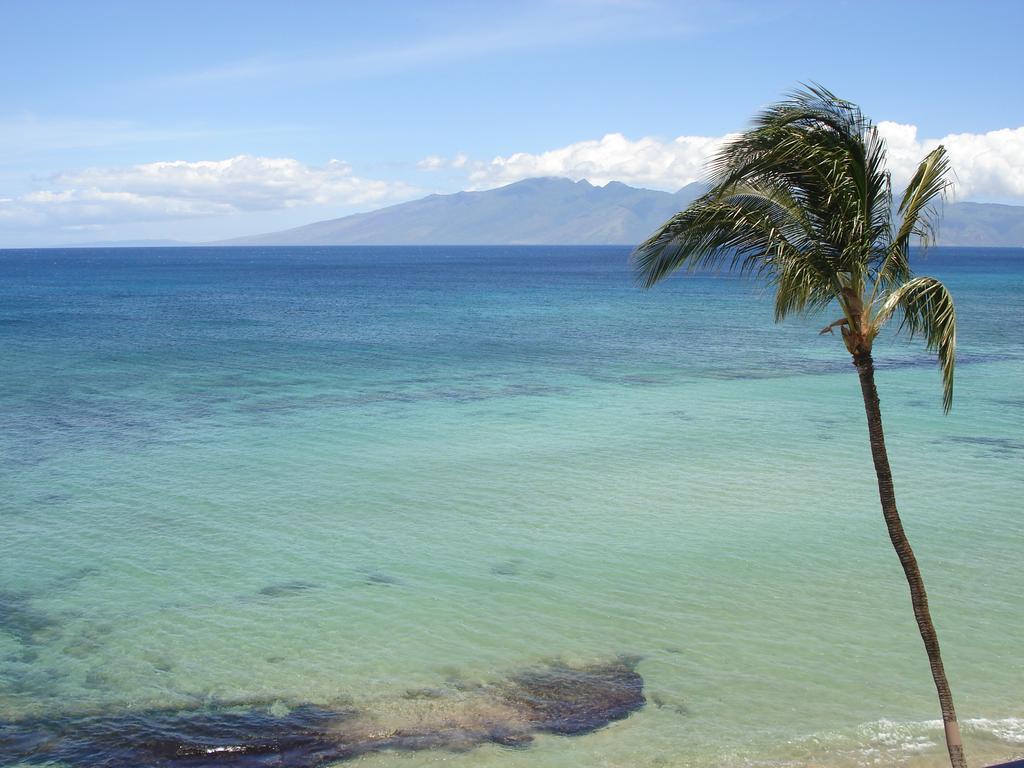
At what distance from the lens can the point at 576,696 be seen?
39.9ft

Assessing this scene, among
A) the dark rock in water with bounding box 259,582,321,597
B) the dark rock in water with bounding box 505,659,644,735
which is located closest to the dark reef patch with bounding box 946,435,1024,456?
the dark rock in water with bounding box 505,659,644,735

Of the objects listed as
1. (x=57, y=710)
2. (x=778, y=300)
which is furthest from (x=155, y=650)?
(x=778, y=300)

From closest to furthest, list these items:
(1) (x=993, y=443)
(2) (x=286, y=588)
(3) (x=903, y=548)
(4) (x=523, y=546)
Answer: (3) (x=903, y=548) < (2) (x=286, y=588) < (4) (x=523, y=546) < (1) (x=993, y=443)

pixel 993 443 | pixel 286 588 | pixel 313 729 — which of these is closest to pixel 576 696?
pixel 313 729

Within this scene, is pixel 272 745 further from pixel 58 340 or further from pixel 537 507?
pixel 58 340

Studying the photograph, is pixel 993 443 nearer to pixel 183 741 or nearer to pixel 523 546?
pixel 523 546

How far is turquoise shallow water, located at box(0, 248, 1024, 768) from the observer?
40.3 ft

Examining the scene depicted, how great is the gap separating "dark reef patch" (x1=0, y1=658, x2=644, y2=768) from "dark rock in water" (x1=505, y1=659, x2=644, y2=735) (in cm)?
2

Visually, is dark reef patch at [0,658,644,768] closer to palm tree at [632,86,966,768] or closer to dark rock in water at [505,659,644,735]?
dark rock in water at [505,659,644,735]

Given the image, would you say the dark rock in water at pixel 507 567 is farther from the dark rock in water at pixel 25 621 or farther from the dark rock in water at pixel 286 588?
the dark rock in water at pixel 25 621

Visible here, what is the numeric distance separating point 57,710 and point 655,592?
9009mm

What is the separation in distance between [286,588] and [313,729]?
15.1ft

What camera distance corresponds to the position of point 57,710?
11820 mm

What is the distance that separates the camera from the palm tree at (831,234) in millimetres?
8672
